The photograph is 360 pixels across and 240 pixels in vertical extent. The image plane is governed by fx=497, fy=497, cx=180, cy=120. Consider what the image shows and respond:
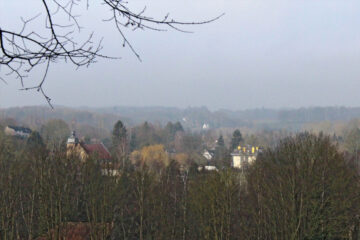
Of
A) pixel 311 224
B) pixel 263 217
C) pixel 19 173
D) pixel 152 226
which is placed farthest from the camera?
pixel 19 173

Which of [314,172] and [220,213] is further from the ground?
[314,172]

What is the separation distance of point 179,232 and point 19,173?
22.9 ft

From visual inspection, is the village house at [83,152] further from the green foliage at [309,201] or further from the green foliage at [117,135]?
the green foliage at [309,201]

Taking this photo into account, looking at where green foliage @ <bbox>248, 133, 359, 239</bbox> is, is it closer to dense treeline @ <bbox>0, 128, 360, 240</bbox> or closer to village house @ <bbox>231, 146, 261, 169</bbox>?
dense treeline @ <bbox>0, 128, 360, 240</bbox>

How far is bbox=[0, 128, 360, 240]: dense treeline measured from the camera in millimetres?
15766

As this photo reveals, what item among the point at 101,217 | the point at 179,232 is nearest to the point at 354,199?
the point at 179,232

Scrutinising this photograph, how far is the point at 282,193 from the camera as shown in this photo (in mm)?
16016

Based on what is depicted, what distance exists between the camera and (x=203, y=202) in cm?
1780

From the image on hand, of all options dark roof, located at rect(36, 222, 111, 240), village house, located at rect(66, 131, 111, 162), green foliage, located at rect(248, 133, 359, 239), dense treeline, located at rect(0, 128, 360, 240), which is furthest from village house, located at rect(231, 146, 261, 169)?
dark roof, located at rect(36, 222, 111, 240)

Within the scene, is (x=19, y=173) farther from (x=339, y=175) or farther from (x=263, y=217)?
(x=339, y=175)

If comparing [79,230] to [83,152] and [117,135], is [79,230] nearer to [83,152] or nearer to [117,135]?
[83,152]

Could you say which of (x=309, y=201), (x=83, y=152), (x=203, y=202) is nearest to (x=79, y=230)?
(x=203, y=202)

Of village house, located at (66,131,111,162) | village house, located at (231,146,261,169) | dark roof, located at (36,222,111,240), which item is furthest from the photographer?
village house, located at (231,146,261,169)

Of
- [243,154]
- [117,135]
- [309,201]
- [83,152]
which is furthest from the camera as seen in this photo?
[243,154]
